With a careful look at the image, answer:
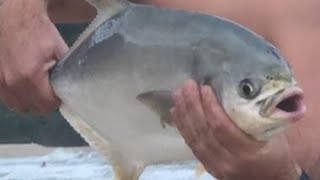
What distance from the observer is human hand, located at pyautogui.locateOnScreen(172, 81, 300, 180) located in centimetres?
173

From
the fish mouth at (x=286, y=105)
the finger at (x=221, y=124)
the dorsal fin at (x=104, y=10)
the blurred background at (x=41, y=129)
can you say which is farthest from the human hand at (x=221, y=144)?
the blurred background at (x=41, y=129)

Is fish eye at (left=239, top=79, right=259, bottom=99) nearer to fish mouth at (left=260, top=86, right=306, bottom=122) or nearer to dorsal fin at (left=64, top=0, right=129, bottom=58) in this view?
fish mouth at (left=260, top=86, right=306, bottom=122)

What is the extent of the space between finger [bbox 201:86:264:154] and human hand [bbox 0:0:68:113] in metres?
0.38

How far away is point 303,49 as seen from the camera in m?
2.26

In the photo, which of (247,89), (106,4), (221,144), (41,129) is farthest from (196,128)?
(41,129)

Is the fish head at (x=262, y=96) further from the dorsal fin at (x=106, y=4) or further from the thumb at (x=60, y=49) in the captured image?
the thumb at (x=60, y=49)

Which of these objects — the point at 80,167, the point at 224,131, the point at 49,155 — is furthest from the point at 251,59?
the point at 49,155

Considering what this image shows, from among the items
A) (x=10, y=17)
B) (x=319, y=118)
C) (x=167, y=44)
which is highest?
(x=167, y=44)

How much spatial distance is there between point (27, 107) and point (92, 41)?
8.2 inches

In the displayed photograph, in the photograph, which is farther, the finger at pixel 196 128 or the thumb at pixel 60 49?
the thumb at pixel 60 49

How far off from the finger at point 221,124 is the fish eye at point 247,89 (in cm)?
6

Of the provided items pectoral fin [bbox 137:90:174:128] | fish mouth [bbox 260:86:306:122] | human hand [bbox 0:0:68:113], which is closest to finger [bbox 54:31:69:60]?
human hand [bbox 0:0:68:113]

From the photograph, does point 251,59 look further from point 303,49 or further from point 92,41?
point 303,49

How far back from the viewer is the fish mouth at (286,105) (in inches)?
63.4
